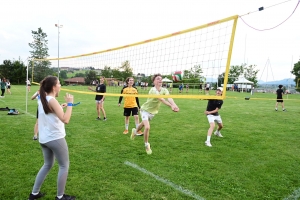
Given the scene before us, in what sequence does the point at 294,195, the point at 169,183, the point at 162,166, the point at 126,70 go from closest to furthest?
the point at 294,195 < the point at 169,183 < the point at 162,166 < the point at 126,70

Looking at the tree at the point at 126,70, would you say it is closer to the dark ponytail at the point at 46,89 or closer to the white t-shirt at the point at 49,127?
the dark ponytail at the point at 46,89

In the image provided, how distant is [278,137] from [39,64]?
36.3 ft

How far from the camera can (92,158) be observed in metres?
4.80

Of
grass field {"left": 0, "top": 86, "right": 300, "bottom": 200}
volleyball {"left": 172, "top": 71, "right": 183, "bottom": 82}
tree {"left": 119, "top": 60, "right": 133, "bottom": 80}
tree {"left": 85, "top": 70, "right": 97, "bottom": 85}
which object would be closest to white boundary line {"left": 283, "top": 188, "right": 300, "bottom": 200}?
grass field {"left": 0, "top": 86, "right": 300, "bottom": 200}

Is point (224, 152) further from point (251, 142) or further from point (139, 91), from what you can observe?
point (139, 91)

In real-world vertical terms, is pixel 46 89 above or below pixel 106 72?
below

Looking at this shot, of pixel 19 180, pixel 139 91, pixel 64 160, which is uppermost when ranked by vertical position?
pixel 139 91

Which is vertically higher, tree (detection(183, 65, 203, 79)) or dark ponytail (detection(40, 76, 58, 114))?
tree (detection(183, 65, 203, 79))

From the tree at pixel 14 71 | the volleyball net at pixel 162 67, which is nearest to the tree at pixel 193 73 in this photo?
the volleyball net at pixel 162 67

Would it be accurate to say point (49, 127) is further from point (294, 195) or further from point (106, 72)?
point (106, 72)

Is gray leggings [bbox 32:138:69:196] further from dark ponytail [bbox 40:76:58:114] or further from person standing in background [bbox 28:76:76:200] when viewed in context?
dark ponytail [bbox 40:76:58:114]

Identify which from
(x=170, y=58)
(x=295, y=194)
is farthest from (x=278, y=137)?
(x=170, y=58)

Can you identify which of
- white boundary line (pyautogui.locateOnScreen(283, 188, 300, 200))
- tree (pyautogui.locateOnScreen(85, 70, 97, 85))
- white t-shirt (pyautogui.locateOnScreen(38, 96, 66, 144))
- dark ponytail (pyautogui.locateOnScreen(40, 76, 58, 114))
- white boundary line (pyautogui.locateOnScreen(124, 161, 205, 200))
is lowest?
white boundary line (pyautogui.locateOnScreen(124, 161, 205, 200))

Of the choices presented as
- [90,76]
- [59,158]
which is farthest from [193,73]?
[90,76]
